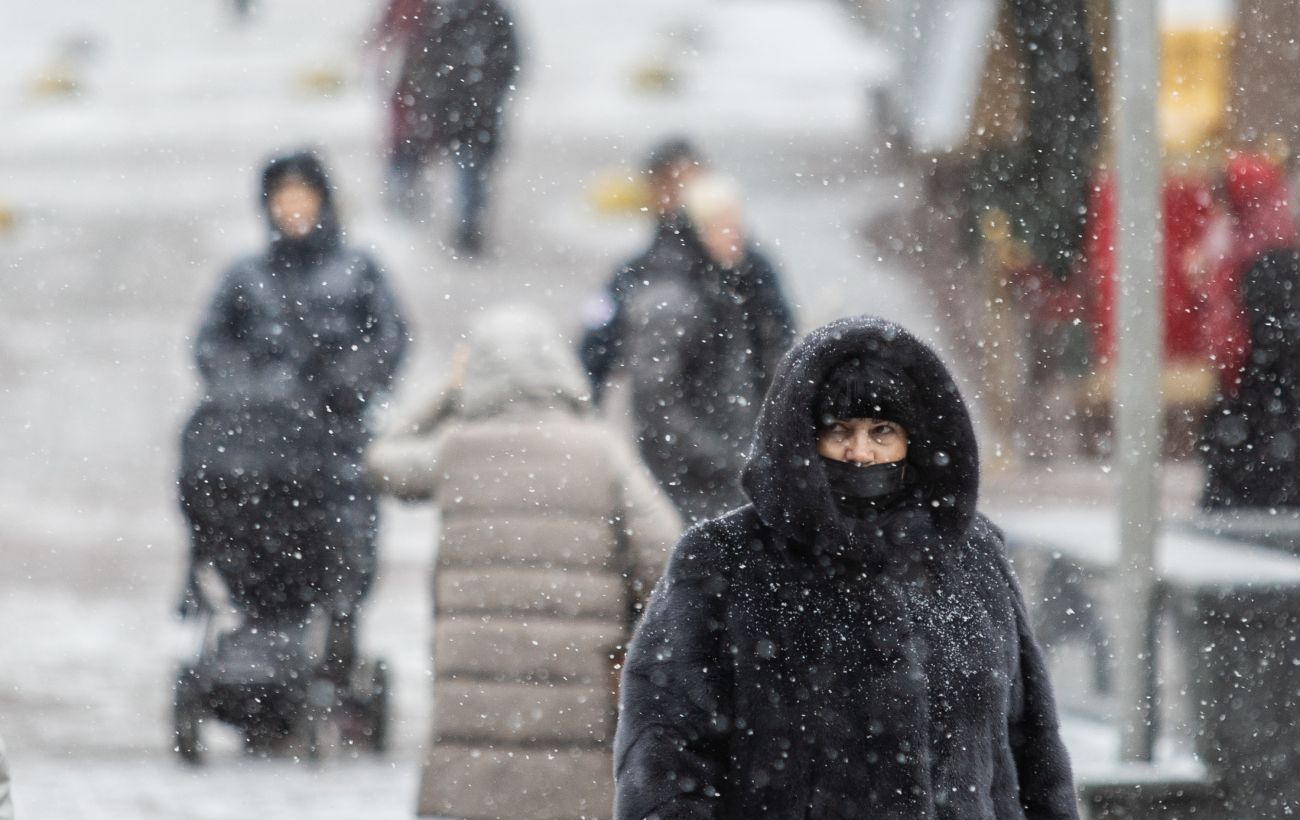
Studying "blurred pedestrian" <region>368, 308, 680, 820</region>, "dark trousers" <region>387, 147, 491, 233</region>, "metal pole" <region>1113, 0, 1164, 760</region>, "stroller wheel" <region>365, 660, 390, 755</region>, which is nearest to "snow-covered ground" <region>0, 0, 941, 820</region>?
"stroller wheel" <region>365, 660, 390, 755</region>

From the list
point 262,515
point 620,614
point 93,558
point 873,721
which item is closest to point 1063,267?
point 93,558

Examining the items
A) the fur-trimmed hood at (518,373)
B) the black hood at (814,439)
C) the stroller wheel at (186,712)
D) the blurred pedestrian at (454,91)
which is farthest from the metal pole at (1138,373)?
the blurred pedestrian at (454,91)

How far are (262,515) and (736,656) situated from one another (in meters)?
4.21

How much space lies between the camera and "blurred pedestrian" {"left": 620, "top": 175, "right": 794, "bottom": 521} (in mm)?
7023

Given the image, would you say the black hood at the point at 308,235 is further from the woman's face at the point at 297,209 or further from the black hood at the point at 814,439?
the black hood at the point at 814,439

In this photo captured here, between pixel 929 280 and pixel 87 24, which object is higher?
pixel 87 24

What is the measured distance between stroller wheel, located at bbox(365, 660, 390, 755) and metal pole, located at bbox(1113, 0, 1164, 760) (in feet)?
8.71

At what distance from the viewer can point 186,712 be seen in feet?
23.7

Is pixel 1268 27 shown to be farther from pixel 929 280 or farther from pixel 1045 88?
pixel 929 280

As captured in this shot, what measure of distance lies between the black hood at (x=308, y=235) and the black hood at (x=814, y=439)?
454 cm

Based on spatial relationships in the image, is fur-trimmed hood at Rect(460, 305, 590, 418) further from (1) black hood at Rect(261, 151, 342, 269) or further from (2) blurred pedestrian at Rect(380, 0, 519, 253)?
(2) blurred pedestrian at Rect(380, 0, 519, 253)

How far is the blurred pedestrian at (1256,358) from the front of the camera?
8625 millimetres

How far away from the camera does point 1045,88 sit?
1349 centimetres

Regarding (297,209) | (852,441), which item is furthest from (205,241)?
(852,441)
